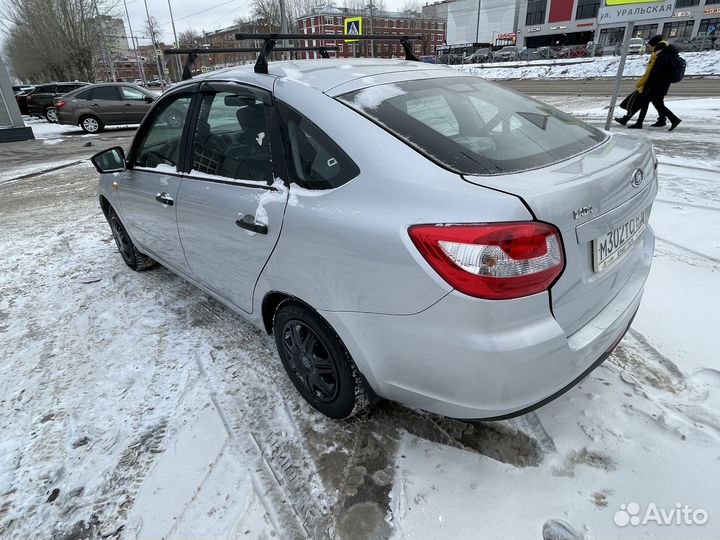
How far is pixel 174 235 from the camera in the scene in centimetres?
300

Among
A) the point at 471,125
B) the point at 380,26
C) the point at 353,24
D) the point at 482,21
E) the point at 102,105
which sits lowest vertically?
the point at 102,105

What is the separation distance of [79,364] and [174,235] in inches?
40.4

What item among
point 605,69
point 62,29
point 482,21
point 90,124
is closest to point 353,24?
point 90,124

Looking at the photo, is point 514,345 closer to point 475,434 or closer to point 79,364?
point 475,434

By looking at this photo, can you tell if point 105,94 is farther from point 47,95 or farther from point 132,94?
point 47,95

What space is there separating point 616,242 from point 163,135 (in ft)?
9.42

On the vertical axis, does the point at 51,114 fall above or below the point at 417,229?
below

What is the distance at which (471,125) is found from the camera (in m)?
2.05

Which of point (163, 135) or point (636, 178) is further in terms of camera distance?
point (163, 135)

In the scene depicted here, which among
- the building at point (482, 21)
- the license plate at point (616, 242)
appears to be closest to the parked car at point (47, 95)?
the license plate at point (616, 242)

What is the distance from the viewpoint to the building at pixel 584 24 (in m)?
52.7

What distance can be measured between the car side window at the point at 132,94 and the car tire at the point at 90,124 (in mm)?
1318

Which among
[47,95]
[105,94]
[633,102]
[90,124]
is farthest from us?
[47,95]

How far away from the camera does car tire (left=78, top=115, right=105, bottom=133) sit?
15.6 m
